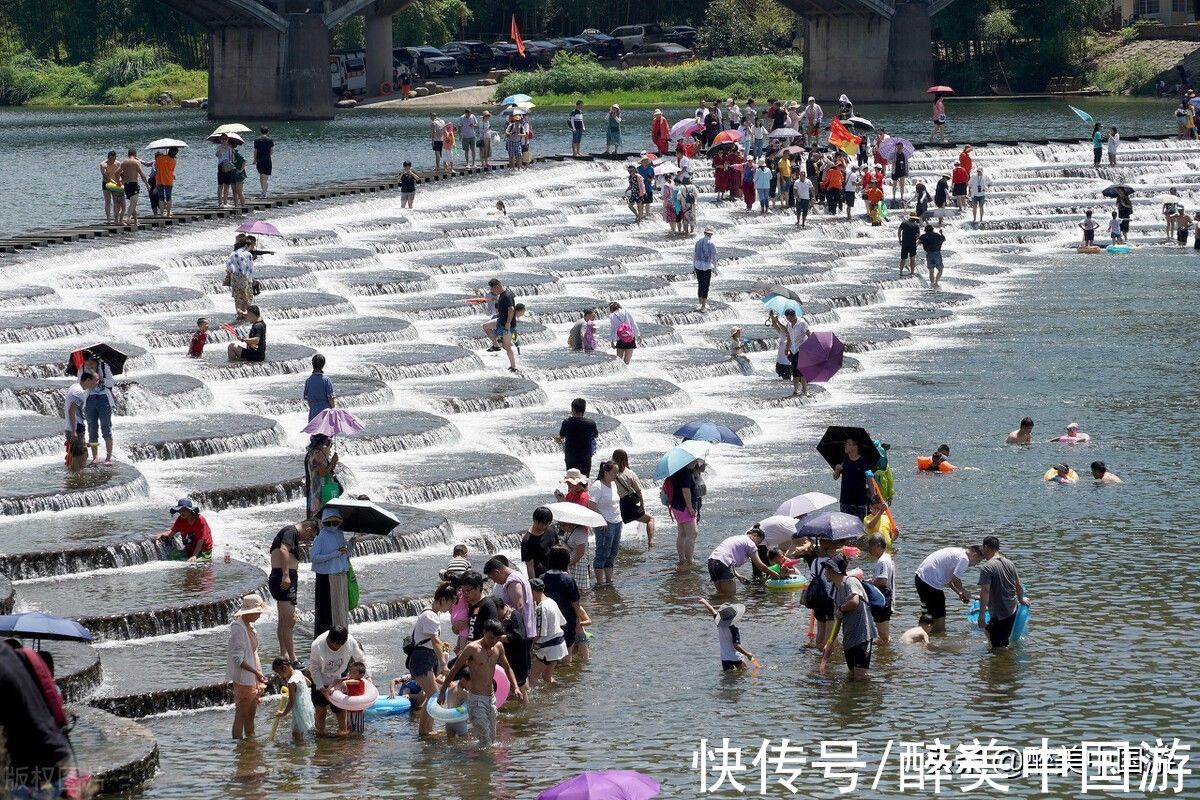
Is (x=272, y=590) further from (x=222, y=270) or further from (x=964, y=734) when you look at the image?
(x=222, y=270)

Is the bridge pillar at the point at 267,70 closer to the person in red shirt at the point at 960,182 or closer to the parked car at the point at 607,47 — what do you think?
the parked car at the point at 607,47

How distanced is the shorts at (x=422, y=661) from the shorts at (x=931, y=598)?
5.41 metres

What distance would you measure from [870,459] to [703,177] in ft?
117

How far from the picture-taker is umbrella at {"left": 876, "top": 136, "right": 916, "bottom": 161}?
55719 millimetres

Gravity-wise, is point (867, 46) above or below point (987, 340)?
above

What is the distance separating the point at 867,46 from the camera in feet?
341

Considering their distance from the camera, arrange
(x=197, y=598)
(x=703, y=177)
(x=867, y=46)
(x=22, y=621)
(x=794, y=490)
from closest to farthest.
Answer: (x=22, y=621) → (x=197, y=598) → (x=794, y=490) → (x=703, y=177) → (x=867, y=46)

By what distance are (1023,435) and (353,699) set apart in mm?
15433

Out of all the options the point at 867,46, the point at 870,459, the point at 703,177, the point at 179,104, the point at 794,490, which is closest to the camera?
the point at 870,459

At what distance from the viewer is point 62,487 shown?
25234mm

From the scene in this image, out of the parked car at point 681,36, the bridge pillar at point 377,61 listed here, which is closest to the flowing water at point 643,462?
the bridge pillar at point 377,61

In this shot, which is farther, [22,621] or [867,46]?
[867,46]

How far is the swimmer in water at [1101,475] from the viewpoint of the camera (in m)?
27.6

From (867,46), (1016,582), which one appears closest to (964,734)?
(1016,582)
